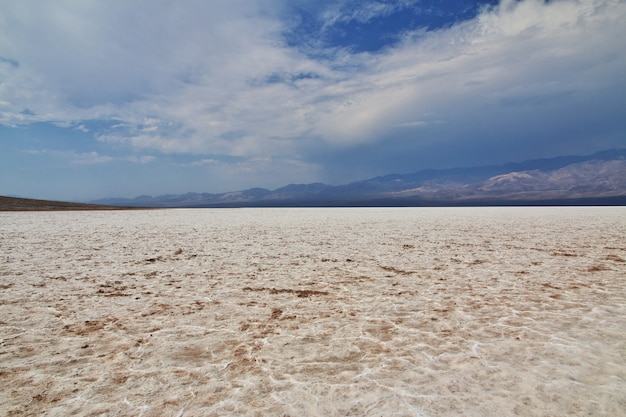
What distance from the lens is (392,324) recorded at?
490 cm

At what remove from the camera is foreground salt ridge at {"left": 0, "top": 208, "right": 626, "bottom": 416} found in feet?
10.1

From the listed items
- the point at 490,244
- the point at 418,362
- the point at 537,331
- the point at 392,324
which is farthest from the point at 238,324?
the point at 490,244

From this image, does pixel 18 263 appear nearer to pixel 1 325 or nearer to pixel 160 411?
pixel 1 325

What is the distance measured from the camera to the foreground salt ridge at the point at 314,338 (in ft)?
10.1

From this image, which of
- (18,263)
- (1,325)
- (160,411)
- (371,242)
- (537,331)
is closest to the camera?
(160,411)

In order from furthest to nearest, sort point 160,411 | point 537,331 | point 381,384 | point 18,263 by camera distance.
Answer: point 18,263
point 537,331
point 381,384
point 160,411

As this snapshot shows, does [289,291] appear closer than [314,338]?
No

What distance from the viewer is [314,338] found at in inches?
176

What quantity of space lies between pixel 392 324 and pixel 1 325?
5479mm

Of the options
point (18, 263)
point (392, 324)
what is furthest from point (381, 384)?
point (18, 263)

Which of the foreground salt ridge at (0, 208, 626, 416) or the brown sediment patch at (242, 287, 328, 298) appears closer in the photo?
the foreground salt ridge at (0, 208, 626, 416)

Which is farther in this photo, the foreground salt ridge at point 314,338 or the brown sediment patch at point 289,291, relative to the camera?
the brown sediment patch at point 289,291

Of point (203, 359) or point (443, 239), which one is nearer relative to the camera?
point (203, 359)

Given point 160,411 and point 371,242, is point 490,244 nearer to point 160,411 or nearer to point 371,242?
point 371,242
